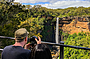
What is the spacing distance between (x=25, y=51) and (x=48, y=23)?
24.8 metres

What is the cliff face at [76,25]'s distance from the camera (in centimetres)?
2041

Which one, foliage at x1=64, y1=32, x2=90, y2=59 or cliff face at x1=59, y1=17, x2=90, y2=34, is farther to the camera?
cliff face at x1=59, y1=17, x2=90, y2=34

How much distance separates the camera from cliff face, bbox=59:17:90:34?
20411mm

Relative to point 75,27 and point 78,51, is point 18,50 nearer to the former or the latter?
point 78,51

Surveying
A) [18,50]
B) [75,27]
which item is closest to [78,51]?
[75,27]

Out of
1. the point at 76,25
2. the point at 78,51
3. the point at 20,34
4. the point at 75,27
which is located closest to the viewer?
the point at 20,34

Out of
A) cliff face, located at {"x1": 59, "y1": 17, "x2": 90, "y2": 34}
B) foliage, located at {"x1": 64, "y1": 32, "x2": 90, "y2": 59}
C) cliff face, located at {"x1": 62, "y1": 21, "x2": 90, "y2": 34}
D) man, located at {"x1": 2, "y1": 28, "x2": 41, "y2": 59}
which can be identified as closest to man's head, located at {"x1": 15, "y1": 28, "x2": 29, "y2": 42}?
man, located at {"x1": 2, "y1": 28, "x2": 41, "y2": 59}

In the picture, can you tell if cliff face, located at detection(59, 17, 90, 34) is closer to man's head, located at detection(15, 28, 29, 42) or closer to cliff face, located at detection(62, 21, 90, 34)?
cliff face, located at detection(62, 21, 90, 34)

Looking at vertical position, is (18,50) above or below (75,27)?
above

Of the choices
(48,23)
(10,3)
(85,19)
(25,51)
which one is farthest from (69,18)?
(25,51)

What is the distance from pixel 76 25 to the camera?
2145cm

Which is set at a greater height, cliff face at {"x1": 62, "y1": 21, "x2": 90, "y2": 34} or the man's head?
the man's head

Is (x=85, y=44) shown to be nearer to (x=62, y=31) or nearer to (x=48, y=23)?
(x=62, y=31)

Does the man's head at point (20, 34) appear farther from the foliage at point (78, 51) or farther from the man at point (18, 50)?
the foliage at point (78, 51)
